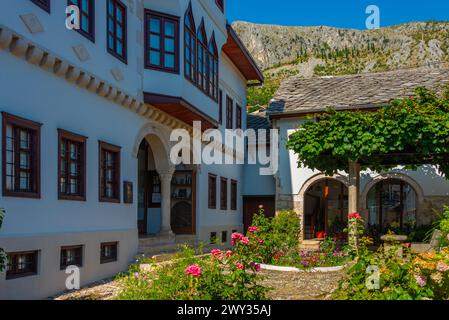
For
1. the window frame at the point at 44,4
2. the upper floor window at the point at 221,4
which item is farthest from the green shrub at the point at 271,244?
the upper floor window at the point at 221,4

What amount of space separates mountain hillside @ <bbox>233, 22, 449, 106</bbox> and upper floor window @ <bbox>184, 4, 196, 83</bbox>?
120ft

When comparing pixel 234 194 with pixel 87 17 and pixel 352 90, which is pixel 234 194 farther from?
pixel 87 17

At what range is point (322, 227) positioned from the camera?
21.0 meters

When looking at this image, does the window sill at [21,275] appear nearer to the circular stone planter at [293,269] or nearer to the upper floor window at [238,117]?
the circular stone planter at [293,269]

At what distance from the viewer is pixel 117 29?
1184 centimetres

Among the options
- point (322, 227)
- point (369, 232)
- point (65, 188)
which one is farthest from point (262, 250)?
point (322, 227)

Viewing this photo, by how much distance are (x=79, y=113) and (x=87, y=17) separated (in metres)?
1.88

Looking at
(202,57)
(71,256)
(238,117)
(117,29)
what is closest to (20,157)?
(71,256)

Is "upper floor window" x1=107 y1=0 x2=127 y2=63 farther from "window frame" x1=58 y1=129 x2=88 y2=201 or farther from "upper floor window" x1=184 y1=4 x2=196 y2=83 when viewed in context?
"window frame" x1=58 y1=129 x2=88 y2=201

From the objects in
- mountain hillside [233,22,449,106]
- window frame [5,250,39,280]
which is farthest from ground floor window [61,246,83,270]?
mountain hillside [233,22,449,106]

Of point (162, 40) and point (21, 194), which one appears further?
point (162, 40)

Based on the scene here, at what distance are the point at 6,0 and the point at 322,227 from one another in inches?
609

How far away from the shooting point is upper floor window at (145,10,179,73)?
12977 millimetres

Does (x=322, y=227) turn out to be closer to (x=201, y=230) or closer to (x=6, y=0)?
(x=201, y=230)
